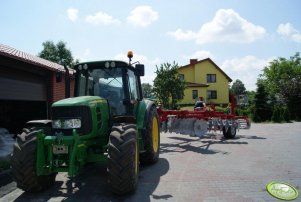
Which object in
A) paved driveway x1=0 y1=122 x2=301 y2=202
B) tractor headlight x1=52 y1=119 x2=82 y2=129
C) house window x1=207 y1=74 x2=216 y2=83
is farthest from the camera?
house window x1=207 y1=74 x2=216 y2=83

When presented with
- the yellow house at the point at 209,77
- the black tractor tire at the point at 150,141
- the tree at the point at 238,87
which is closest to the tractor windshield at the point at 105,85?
the black tractor tire at the point at 150,141

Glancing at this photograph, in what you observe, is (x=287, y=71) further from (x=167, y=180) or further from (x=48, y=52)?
(x=167, y=180)

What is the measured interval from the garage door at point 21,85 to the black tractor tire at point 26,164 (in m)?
6.83

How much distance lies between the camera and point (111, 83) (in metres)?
7.32

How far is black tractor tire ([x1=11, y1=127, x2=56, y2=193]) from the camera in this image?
5629 mm

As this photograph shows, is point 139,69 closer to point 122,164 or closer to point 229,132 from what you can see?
Result: point 122,164

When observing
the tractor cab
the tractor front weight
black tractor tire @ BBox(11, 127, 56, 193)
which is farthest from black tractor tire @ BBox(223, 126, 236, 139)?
black tractor tire @ BBox(11, 127, 56, 193)

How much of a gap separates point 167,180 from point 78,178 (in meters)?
1.87

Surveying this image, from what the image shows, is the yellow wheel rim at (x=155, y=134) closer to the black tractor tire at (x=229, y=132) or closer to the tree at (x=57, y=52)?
the black tractor tire at (x=229, y=132)

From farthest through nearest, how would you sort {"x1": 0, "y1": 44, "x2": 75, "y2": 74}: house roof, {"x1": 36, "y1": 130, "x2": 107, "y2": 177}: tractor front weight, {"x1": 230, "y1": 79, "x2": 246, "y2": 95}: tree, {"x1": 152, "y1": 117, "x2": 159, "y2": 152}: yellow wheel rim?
1. {"x1": 230, "y1": 79, "x2": 246, "y2": 95}: tree
2. {"x1": 0, "y1": 44, "x2": 75, "y2": 74}: house roof
3. {"x1": 152, "y1": 117, "x2": 159, "y2": 152}: yellow wheel rim
4. {"x1": 36, "y1": 130, "x2": 107, "y2": 177}: tractor front weight

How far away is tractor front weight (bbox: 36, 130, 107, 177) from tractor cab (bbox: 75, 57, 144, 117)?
151cm

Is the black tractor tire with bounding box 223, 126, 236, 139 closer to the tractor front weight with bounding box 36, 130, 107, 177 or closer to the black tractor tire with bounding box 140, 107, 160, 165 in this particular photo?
the black tractor tire with bounding box 140, 107, 160, 165

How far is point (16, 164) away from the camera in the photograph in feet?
18.6

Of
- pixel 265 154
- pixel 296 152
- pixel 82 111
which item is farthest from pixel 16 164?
pixel 296 152
